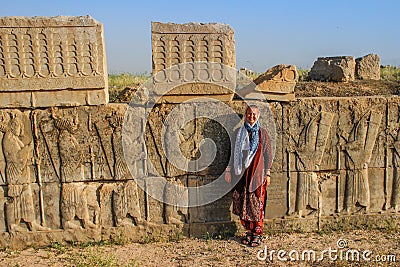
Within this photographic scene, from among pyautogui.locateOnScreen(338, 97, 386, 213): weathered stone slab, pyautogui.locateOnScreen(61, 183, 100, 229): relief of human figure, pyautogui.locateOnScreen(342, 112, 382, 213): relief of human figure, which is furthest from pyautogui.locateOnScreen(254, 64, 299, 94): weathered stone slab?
pyautogui.locateOnScreen(61, 183, 100, 229): relief of human figure

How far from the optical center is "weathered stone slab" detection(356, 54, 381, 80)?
431 inches

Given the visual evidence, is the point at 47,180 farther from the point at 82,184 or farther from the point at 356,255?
the point at 356,255

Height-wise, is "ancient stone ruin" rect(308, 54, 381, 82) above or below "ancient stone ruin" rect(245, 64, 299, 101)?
above

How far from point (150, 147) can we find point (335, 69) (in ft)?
23.4

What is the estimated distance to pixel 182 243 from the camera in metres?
4.69

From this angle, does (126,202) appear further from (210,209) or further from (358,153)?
(358,153)

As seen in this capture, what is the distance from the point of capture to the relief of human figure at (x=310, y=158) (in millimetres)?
4781

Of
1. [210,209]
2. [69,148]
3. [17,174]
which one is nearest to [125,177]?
[69,148]

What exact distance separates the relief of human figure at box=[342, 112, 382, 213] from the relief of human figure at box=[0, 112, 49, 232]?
3.72m

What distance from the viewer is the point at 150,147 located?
4691 mm

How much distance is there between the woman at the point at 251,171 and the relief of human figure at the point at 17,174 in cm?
232

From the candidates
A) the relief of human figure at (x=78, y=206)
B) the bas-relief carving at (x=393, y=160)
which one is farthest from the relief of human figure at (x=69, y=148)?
the bas-relief carving at (x=393, y=160)

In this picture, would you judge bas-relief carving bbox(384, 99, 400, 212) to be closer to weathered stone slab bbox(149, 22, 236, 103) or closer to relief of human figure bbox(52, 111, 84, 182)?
weathered stone slab bbox(149, 22, 236, 103)

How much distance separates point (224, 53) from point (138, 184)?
184cm
